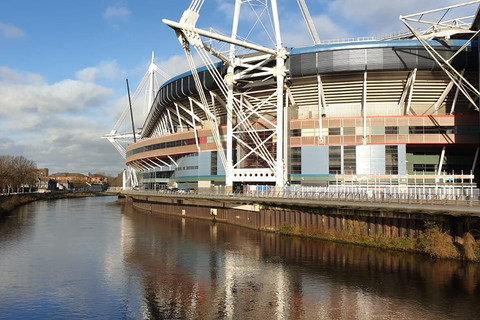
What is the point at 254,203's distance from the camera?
4319cm

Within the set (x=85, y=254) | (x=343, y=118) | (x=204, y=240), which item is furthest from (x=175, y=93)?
(x=85, y=254)

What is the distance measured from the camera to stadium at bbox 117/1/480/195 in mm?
46281

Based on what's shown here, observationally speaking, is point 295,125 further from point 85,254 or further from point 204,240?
point 85,254

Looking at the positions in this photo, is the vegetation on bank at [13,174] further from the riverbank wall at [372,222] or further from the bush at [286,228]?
the bush at [286,228]

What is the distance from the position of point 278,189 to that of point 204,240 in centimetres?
1140

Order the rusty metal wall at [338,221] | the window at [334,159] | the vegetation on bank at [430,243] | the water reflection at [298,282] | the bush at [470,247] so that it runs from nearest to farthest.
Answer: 1. the water reflection at [298,282]
2. the bush at [470,247]
3. the vegetation on bank at [430,243]
4. the rusty metal wall at [338,221]
5. the window at [334,159]

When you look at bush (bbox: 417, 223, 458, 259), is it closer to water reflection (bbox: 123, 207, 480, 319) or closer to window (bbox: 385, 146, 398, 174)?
water reflection (bbox: 123, 207, 480, 319)

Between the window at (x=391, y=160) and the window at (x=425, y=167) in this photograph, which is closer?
the window at (x=391, y=160)

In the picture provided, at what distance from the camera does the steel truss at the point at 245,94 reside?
150 ft

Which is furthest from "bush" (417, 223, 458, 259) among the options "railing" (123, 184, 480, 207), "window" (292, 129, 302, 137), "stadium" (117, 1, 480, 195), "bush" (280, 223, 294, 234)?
"window" (292, 129, 302, 137)

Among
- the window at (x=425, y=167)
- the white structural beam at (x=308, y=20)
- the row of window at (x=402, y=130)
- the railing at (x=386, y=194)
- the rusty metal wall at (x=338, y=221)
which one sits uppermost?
the white structural beam at (x=308, y=20)

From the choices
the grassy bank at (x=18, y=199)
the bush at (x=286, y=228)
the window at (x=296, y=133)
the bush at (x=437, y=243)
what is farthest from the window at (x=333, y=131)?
the grassy bank at (x=18, y=199)

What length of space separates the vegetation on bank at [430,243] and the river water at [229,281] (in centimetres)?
82

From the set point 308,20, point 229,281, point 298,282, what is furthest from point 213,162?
point 298,282
